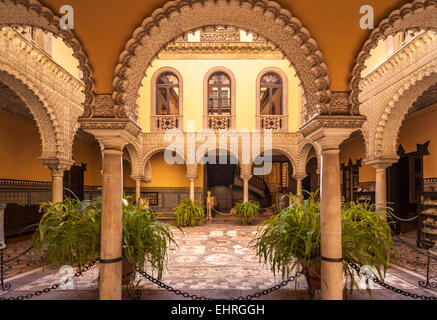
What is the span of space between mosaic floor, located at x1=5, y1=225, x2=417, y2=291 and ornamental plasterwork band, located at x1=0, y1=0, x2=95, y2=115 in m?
2.61

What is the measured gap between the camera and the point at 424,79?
5641mm

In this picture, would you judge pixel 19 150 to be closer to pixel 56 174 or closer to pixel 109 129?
pixel 56 174

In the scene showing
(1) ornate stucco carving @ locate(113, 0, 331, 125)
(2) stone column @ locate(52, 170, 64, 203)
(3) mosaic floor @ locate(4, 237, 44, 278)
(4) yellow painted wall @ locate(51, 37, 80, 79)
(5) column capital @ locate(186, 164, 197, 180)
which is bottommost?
(3) mosaic floor @ locate(4, 237, 44, 278)

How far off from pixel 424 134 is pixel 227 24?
7.15 meters

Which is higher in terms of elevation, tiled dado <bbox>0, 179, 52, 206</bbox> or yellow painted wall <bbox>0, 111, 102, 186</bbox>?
yellow painted wall <bbox>0, 111, 102, 186</bbox>

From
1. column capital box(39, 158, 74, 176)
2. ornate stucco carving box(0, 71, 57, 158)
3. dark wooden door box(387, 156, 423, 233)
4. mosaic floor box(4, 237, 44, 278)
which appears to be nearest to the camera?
mosaic floor box(4, 237, 44, 278)

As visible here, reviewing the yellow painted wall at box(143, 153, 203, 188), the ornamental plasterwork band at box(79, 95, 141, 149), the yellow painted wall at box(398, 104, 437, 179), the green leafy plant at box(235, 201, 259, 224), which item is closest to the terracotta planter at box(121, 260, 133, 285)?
the ornamental plasterwork band at box(79, 95, 141, 149)

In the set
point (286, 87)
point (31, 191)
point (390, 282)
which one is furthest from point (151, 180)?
point (390, 282)

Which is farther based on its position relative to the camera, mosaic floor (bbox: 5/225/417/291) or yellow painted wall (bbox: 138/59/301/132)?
yellow painted wall (bbox: 138/59/301/132)

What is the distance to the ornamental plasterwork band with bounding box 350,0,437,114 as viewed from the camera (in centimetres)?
313

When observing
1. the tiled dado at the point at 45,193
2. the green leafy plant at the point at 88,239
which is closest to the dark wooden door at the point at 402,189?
the tiled dado at the point at 45,193

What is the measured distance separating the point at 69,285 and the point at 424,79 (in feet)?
24.2

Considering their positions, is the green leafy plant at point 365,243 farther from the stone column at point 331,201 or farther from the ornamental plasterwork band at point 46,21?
the ornamental plasterwork band at point 46,21

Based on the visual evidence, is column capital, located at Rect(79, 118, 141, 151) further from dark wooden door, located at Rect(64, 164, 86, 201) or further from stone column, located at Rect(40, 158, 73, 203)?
dark wooden door, located at Rect(64, 164, 86, 201)
